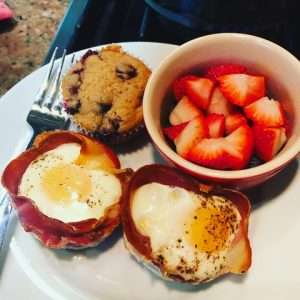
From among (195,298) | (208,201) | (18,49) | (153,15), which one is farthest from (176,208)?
(18,49)

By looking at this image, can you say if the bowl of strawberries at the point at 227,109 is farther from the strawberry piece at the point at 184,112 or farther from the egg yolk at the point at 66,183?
the egg yolk at the point at 66,183

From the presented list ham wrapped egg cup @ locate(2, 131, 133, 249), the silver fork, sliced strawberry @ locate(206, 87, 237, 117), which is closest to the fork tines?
the silver fork

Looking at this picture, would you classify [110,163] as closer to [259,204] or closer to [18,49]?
[259,204]

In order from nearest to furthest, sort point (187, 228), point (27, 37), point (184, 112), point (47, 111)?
point (187, 228) < point (184, 112) < point (47, 111) < point (27, 37)

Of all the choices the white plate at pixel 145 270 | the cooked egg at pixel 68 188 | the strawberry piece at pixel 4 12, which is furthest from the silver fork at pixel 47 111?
the strawberry piece at pixel 4 12

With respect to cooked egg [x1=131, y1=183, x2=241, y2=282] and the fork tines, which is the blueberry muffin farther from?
cooked egg [x1=131, y1=183, x2=241, y2=282]

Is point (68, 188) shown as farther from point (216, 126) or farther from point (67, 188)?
point (216, 126)

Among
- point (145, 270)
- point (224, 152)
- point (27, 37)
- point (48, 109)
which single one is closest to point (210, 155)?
point (224, 152)
